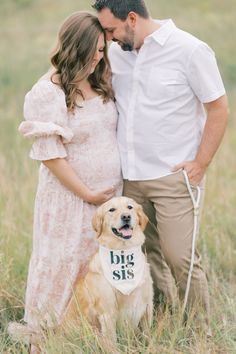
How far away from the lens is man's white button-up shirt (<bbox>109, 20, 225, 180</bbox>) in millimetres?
4246

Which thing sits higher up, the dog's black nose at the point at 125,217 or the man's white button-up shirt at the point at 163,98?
the man's white button-up shirt at the point at 163,98

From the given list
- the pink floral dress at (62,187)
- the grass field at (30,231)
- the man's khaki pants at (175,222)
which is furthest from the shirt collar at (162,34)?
the grass field at (30,231)

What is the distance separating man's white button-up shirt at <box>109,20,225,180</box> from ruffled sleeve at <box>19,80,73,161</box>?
1.33ft

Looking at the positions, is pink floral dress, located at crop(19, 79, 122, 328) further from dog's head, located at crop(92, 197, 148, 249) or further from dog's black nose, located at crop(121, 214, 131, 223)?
dog's black nose, located at crop(121, 214, 131, 223)

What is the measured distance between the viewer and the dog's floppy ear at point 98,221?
426cm

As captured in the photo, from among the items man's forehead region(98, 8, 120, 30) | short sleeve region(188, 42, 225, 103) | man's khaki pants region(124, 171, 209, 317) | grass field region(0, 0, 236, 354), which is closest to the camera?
grass field region(0, 0, 236, 354)

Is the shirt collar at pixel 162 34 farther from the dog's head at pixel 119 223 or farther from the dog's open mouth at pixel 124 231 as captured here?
the dog's open mouth at pixel 124 231

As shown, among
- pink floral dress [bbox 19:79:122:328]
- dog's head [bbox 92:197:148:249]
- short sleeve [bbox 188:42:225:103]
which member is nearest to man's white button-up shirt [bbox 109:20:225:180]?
short sleeve [bbox 188:42:225:103]

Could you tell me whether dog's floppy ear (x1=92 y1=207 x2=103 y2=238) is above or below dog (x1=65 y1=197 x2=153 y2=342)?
above

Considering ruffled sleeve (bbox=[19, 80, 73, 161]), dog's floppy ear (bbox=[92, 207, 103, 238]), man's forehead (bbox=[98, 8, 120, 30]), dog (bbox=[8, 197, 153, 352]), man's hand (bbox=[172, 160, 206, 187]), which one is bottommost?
dog (bbox=[8, 197, 153, 352])

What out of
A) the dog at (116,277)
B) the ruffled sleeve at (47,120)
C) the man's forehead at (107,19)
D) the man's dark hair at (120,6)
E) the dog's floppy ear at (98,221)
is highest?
the man's dark hair at (120,6)

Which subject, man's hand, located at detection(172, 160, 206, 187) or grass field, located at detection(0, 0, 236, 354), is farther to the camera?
man's hand, located at detection(172, 160, 206, 187)

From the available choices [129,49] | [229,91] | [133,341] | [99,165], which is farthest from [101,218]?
[229,91]

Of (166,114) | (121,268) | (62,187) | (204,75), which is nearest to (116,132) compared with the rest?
(166,114)
